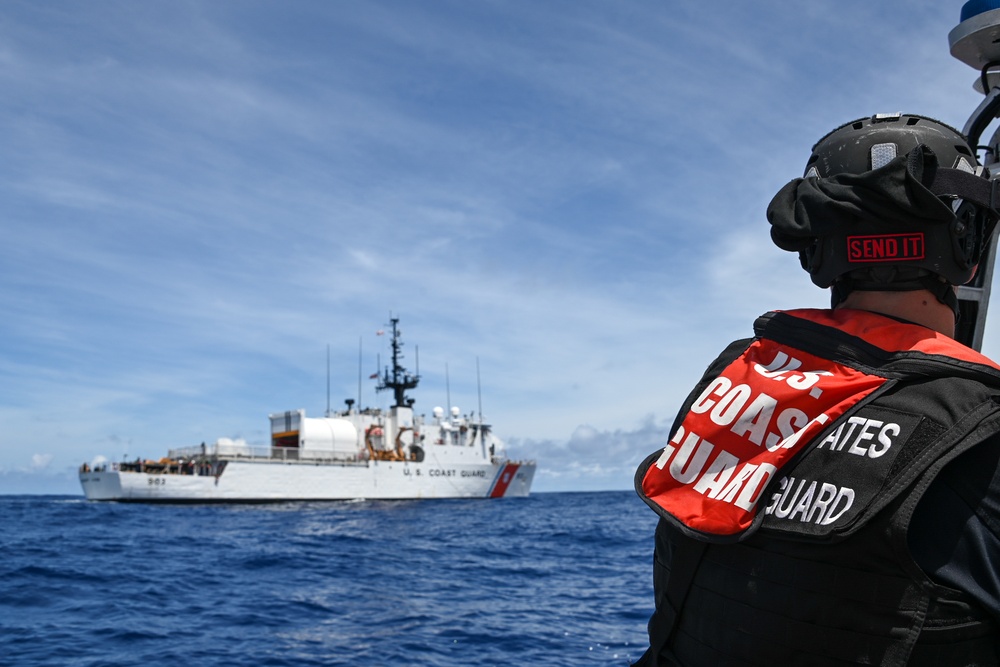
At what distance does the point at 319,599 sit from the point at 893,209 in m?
10.4

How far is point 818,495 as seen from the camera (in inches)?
45.0

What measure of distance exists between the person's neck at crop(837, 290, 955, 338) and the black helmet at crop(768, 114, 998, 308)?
1 cm

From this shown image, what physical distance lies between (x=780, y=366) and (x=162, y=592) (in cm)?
1147

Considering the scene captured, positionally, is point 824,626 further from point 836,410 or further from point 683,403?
point 683,403

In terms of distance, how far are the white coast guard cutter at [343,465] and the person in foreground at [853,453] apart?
136 ft

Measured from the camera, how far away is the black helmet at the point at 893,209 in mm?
1267

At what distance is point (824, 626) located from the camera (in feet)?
3.66

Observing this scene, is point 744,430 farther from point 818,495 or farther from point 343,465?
point 343,465

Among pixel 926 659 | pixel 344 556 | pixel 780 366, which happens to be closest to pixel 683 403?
pixel 780 366

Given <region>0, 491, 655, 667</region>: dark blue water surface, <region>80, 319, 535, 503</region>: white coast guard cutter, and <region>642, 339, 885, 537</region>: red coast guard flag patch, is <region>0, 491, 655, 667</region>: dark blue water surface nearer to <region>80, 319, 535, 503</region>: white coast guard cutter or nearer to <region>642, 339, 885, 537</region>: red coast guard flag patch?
<region>642, 339, 885, 537</region>: red coast guard flag patch

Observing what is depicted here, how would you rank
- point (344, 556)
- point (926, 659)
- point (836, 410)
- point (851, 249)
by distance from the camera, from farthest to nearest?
point (344, 556), point (851, 249), point (836, 410), point (926, 659)

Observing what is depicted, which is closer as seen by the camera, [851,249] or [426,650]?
[851,249]

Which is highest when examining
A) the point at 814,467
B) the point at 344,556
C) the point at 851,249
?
the point at 851,249

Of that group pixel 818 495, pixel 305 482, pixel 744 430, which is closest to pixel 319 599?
pixel 744 430
